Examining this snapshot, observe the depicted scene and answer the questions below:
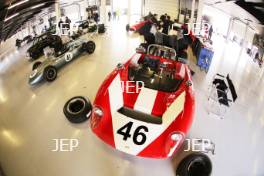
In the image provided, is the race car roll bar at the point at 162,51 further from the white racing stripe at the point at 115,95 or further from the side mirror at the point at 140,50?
the white racing stripe at the point at 115,95

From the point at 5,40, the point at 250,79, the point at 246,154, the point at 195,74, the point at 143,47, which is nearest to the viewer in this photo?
the point at 5,40

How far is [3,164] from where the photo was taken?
747 mm

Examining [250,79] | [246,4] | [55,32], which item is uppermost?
[246,4]

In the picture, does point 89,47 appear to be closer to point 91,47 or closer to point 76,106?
point 91,47

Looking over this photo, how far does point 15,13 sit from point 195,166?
861 millimetres

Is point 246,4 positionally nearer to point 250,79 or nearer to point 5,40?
point 250,79

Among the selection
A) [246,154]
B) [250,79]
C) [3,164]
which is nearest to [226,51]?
[250,79]

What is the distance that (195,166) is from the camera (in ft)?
2.84

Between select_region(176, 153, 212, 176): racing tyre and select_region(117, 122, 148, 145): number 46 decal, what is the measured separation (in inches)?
7.4

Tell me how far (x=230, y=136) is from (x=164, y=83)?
436mm

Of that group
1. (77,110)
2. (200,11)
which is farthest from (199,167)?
(200,11)

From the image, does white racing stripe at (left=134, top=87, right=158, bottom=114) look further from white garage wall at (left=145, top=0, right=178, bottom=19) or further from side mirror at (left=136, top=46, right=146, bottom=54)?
white garage wall at (left=145, top=0, right=178, bottom=19)

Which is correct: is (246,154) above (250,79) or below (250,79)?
below

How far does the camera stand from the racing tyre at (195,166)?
83 cm
